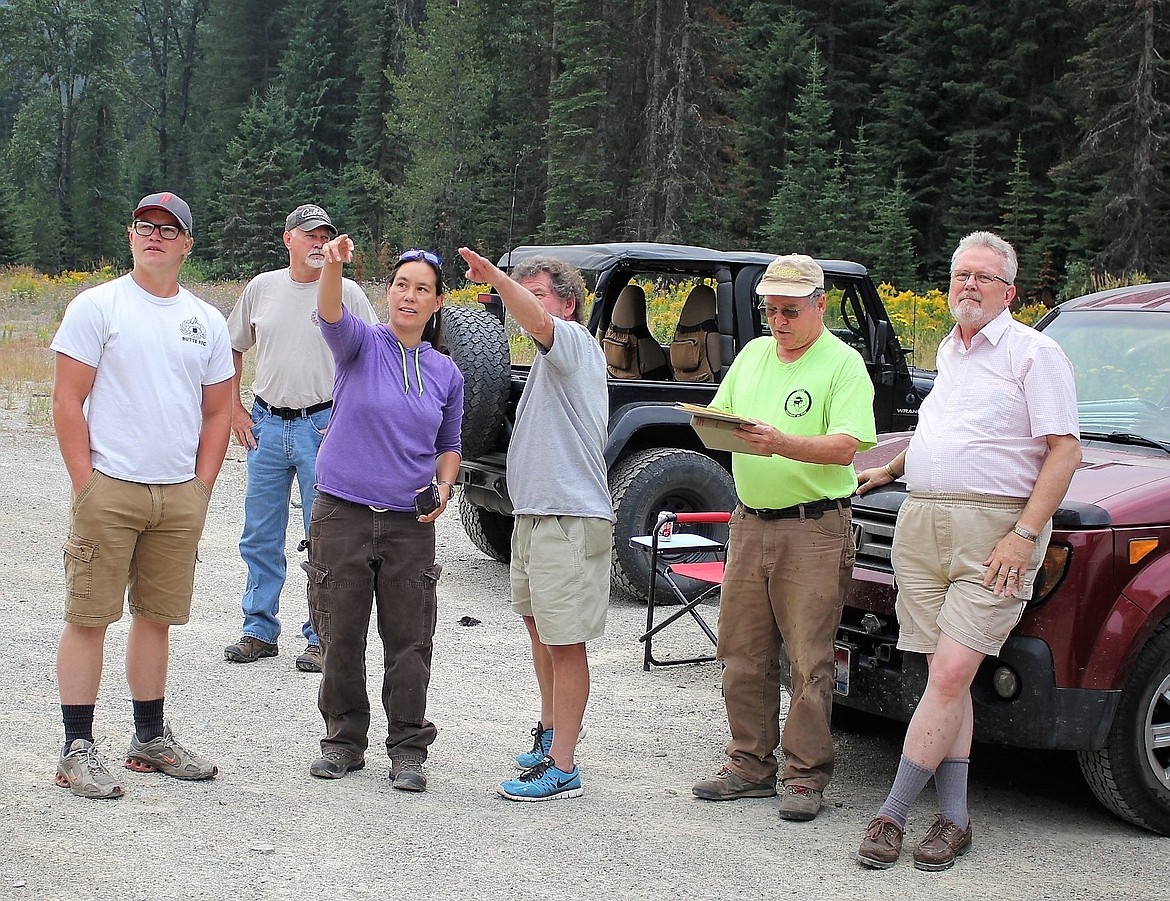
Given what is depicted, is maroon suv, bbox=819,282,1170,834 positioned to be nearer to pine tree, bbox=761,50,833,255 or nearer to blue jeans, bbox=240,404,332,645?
blue jeans, bbox=240,404,332,645

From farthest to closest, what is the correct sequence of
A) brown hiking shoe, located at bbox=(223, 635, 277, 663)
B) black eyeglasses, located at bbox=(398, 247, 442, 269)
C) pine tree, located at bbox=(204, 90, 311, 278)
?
1. pine tree, located at bbox=(204, 90, 311, 278)
2. brown hiking shoe, located at bbox=(223, 635, 277, 663)
3. black eyeglasses, located at bbox=(398, 247, 442, 269)

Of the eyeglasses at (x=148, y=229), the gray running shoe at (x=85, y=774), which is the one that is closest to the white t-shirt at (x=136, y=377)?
the eyeglasses at (x=148, y=229)

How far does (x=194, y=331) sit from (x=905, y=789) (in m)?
2.92

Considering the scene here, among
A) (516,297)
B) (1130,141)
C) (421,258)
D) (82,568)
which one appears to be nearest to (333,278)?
(421,258)

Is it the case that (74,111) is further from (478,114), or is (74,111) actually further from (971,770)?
(971,770)

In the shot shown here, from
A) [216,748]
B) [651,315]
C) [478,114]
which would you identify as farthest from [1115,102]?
[216,748]

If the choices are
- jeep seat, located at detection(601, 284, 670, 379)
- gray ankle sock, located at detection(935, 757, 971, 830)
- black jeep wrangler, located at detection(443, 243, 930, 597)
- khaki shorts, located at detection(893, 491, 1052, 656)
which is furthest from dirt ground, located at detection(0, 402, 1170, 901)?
jeep seat, located at detection(601, 284, 670, 379)

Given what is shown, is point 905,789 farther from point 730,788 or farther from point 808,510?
point 808,510

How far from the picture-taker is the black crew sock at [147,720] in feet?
15.4

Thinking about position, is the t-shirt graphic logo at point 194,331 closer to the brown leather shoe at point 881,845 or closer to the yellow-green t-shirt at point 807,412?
the yellow-green t-shirt at point 807,412

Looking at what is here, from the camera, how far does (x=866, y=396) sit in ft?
14.5

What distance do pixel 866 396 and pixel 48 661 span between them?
4158 mm

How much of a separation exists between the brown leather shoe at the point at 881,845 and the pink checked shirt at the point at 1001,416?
1098mm

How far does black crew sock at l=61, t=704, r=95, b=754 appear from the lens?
4492 mm
